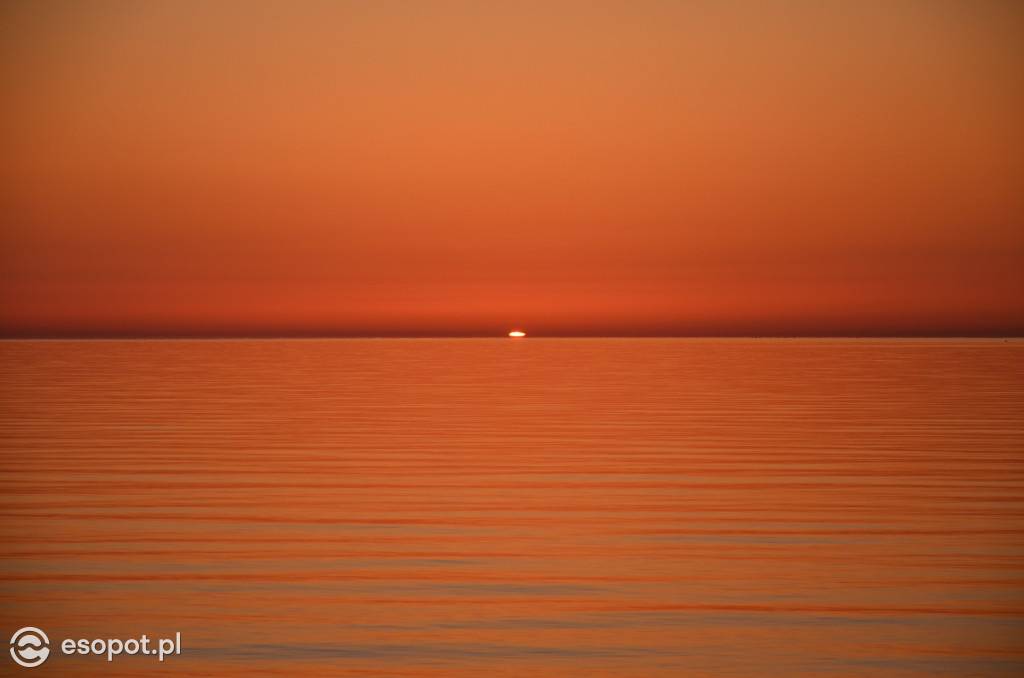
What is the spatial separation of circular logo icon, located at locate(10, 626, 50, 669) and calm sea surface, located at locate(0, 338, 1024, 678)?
142 millimetres

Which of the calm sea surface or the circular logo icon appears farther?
the calm sea surface

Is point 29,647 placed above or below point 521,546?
below

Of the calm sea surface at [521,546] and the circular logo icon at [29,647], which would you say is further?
the calm sea surface at [521,546]

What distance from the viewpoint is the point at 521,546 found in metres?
10.2

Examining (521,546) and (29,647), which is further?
(521,546)

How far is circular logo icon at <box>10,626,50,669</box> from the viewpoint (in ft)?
23.5

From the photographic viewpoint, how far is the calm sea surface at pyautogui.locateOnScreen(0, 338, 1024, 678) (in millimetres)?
7324

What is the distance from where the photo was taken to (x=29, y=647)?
24.1ft

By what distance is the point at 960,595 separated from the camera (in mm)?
8562

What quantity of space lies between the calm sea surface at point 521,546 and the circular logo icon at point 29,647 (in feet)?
0.47

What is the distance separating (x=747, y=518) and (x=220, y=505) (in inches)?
243

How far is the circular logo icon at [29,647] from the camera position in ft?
23.5

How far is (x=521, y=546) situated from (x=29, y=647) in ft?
14.8

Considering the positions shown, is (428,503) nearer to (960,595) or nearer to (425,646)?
(425,646)
